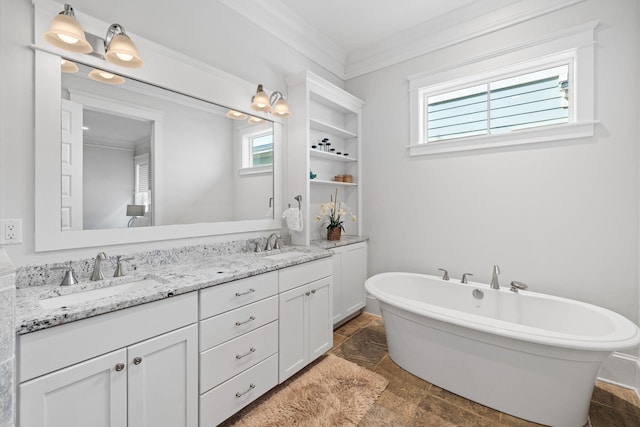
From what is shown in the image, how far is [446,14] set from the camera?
8.75ft

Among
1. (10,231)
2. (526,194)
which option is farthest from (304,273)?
(526,194)

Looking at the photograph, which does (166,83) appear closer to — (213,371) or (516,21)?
(213,371)

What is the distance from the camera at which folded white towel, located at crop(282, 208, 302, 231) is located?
2.58 metres

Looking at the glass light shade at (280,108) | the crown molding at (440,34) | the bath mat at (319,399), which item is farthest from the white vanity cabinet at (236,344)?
the crown molding at (440,34)

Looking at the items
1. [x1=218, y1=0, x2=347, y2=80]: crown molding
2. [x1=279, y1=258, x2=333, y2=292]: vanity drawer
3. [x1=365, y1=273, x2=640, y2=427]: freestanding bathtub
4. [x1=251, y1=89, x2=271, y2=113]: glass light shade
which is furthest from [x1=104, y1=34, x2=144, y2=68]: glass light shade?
[x1=365, y1=273, x2=640, y2=427]: freestanding bathtub

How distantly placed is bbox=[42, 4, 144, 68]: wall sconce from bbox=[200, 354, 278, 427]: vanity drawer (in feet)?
5.97

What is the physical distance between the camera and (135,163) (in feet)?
5.72

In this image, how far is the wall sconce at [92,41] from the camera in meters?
1.31

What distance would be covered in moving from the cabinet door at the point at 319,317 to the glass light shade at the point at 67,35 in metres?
1.93

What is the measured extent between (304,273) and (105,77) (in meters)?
1.71

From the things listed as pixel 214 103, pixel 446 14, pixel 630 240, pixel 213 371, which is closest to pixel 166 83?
pixel 214 103

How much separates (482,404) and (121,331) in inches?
82.8

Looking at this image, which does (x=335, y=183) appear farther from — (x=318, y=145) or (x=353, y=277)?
(x=353, y=277)

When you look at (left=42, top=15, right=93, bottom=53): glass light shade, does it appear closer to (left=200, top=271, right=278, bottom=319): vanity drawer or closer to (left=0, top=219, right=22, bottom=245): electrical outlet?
(left=0, top=219, right=22, bottom=245): electrical outlet
